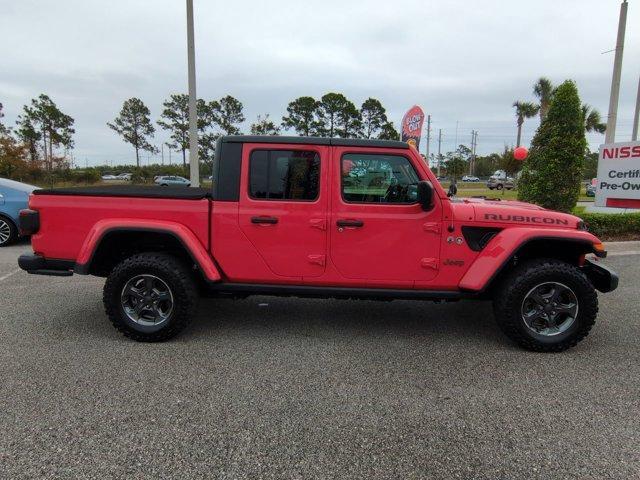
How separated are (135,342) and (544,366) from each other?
3444 millimetres

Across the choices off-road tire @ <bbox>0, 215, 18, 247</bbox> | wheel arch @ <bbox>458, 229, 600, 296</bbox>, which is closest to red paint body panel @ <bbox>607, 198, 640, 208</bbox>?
wheel arch @ <bbox>458, 229, 600, 296</bbox>

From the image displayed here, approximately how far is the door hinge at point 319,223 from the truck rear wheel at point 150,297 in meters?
1.20

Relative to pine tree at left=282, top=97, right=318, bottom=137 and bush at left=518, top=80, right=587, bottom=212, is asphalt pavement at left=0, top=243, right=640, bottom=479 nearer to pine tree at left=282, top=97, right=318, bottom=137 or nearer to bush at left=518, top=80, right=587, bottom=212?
bush at left=518, top=80, right=587, bottom=212

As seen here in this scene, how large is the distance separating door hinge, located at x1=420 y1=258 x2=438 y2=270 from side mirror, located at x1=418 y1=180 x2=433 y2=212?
0.46m

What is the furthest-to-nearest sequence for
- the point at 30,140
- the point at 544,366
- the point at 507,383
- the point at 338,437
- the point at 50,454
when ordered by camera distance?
1. the point at 30,140
2. the point at 544,366
3. the point at 507,383
4. the point at 338,437
5. the point at 50,454

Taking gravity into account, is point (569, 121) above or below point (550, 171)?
above

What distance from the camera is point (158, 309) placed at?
386 cm

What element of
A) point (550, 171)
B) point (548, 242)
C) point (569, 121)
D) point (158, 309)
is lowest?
point (158, 309)

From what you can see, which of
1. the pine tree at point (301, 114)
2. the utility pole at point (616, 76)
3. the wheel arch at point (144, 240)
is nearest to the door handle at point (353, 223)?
the wheel arch at point (144, 240)

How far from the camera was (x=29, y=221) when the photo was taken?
381 centimetres

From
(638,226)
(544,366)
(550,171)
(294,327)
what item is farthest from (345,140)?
(638,226)

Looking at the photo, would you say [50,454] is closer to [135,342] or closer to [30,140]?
[135,342]

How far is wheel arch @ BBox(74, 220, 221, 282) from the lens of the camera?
370 centimetres

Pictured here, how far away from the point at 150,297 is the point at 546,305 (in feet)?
11.3
